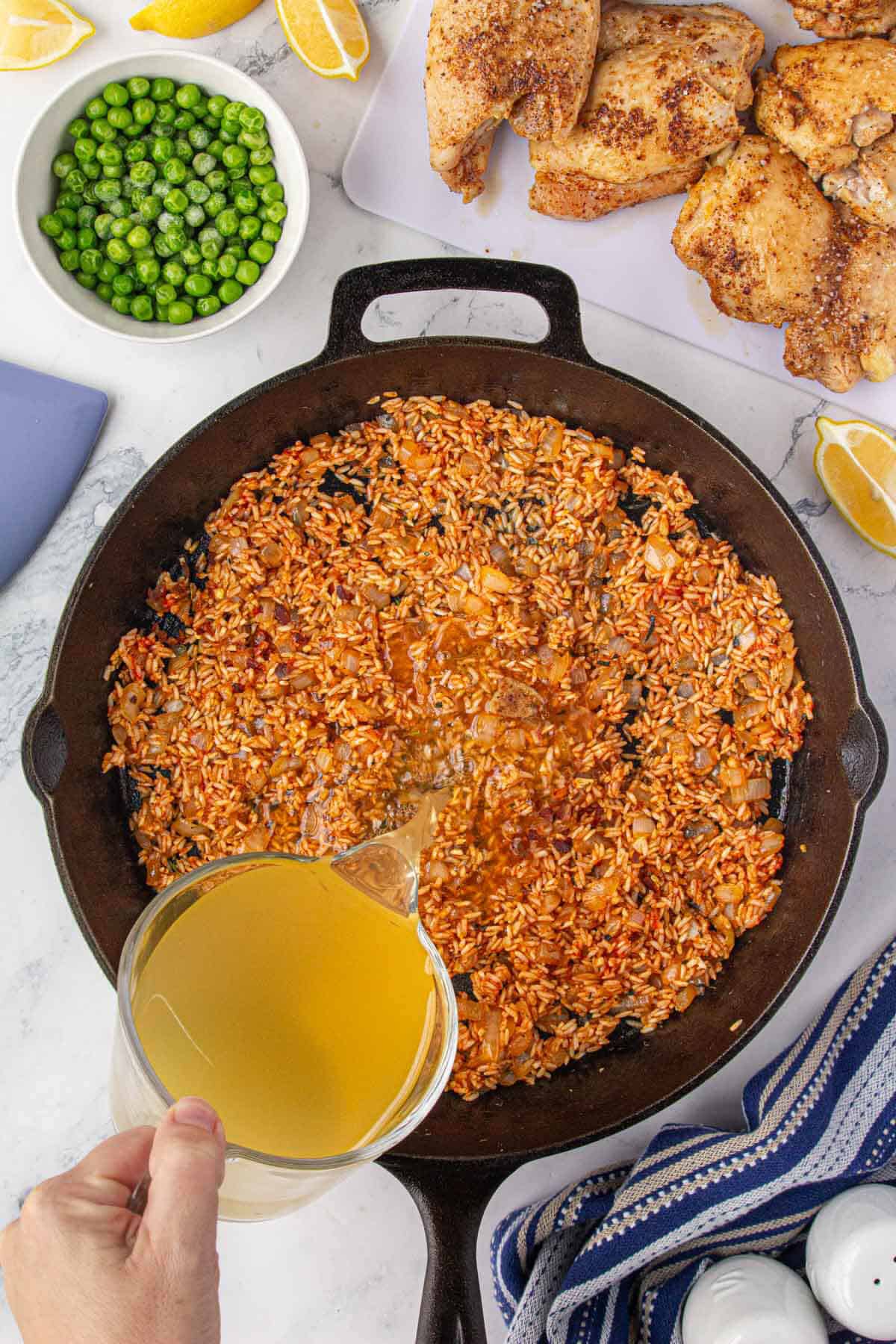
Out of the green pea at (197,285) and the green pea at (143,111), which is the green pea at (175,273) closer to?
the green pea at (197,285)

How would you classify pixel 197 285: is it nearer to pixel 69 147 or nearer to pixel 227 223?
pixel 227 223

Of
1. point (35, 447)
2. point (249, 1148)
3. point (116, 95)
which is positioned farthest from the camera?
point (35, 447)

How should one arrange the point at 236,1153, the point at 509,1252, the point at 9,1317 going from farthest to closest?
the point at 9,1317 → the point at 509,1252 → the point at 236,1153

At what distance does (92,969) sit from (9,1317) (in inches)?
35.5

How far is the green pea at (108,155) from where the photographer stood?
2.68m

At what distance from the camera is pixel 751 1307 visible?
98.7 inches

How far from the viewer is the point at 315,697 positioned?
271 cm

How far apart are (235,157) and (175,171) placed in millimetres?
147

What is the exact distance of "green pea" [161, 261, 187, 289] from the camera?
272 cm

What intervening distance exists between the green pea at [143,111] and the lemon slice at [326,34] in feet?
1.20

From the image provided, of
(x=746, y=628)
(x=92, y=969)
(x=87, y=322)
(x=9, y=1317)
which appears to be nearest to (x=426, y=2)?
(x=87, y=322)

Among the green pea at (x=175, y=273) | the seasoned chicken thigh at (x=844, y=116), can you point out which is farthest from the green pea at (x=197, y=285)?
the seasoned chicken thigh at (x=844, y=116)

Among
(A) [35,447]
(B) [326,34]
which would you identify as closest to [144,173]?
(B) [326,34]

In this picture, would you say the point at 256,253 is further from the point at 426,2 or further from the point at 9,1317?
the point at 9,1317
